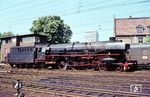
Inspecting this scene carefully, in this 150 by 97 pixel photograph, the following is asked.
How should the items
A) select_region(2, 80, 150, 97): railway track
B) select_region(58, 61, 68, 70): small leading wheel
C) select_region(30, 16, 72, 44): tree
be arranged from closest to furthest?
select_region(2, 80, 150, 97): railway track
select_region(58, 61, 68, 70): small leading wheel
select_region(30, 16, 72, 44): tree

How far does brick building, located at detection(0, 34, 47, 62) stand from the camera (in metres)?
44.9

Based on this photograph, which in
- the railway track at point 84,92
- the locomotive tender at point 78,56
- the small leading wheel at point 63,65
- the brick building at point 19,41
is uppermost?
the brick building at point 19,41

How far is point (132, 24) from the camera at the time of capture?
57156mm

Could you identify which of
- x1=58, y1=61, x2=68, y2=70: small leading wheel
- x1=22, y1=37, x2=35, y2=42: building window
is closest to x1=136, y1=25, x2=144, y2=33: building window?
x1=22, y1=37, x2=35, y2=42: building window

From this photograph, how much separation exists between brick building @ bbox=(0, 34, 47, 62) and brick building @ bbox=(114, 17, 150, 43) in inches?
730

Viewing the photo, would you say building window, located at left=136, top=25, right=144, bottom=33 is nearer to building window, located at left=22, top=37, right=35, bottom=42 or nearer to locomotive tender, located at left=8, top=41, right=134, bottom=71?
building window, located at left=22, top=37, right=35, bottom=42

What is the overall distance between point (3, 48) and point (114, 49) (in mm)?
33953

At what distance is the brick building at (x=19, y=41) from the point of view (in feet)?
147

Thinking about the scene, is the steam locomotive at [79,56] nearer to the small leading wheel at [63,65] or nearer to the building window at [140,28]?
the small leading wheel at [63,65]

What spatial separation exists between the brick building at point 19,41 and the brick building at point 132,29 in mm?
18533

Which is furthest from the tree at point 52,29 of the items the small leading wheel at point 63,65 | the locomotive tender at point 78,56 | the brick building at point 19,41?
the small leading wheel at point 63,65

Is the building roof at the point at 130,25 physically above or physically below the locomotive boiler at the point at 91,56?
above

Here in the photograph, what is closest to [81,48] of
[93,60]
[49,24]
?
[93,60]

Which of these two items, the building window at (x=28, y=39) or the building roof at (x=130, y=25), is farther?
the building roof at (x=130, y=25)
